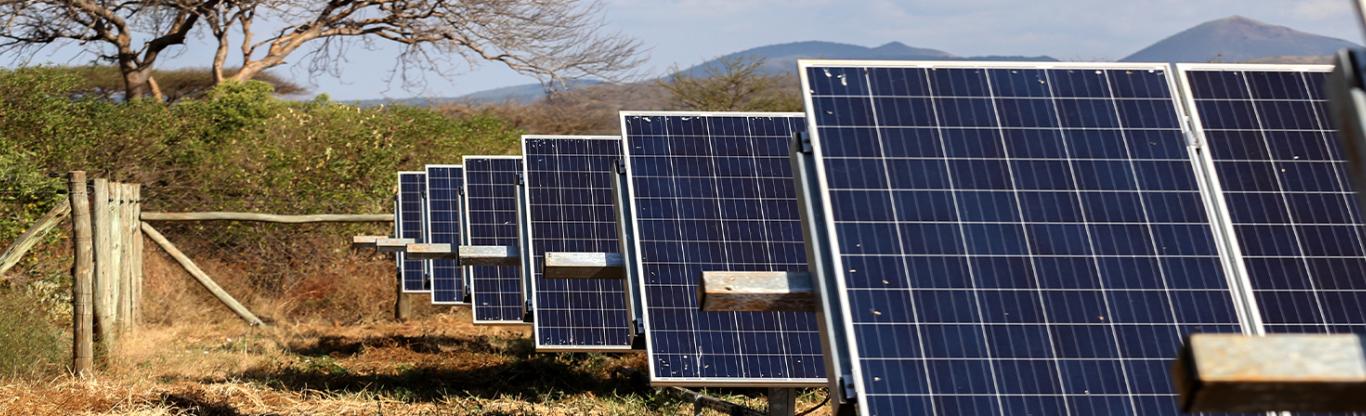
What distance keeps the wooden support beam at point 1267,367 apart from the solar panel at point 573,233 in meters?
8.22

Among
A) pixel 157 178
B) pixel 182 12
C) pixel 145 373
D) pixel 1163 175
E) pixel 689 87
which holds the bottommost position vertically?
pixel 145 373

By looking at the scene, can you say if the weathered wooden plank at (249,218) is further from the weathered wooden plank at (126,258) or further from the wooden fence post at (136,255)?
the weathered wooden plank at (126,258)

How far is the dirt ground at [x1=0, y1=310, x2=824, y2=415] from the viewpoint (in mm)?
11008

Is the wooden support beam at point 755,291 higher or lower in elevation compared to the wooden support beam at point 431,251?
lower

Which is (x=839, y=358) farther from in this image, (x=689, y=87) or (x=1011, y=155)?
(x=689, y=87)

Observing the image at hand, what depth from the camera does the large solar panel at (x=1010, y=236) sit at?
486 cm

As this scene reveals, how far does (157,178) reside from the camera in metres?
22.8

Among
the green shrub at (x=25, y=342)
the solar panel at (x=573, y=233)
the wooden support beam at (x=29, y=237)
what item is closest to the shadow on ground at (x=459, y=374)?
the solar panel at (x=573, y=233)

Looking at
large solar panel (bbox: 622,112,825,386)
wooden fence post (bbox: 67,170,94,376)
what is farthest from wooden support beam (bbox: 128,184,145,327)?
large solar panel (bbox: 622,112,825,386)

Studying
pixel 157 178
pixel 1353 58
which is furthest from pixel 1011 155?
pixel 157 178

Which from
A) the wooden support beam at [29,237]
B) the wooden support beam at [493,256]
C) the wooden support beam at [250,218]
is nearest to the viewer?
the wooden support beam at [493,256]

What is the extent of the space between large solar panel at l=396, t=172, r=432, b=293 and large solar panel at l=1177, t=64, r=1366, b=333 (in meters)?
15.0

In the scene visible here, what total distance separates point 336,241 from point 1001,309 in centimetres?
2017

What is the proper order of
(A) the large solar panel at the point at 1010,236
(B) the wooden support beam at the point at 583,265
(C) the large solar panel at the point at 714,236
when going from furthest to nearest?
(C) the large solar panel at the point at 714,236, (B) the wooden support beam at the point at 583,265, (A) the large solar panel at the point at 1010,236
